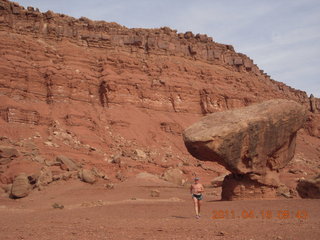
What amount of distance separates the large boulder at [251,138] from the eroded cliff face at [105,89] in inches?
534

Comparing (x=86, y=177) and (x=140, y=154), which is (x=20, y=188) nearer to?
(x=86, y=177)

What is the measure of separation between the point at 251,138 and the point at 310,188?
156 inches

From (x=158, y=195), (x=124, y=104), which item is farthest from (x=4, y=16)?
(x=158, y=195)

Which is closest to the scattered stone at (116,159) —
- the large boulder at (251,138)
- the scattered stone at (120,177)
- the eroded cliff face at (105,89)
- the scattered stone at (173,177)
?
the eroded cliff face at (105,89)

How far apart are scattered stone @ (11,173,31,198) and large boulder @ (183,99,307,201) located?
990 cm

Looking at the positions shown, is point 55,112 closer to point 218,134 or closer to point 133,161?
point 133,161

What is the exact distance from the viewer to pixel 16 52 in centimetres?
3944

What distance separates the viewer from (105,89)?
42.5m

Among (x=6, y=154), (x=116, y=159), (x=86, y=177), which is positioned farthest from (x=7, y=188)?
(x=116, y=159)

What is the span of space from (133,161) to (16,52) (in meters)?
17.2

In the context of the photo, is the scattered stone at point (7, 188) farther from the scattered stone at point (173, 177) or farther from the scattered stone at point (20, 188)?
the scattered stone at point (173, 177)

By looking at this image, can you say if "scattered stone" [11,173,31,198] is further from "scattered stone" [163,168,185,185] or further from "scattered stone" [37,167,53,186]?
"scattered stone" [163,168,185,185]

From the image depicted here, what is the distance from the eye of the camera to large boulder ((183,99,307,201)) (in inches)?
569

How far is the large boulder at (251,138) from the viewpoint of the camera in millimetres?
14453
